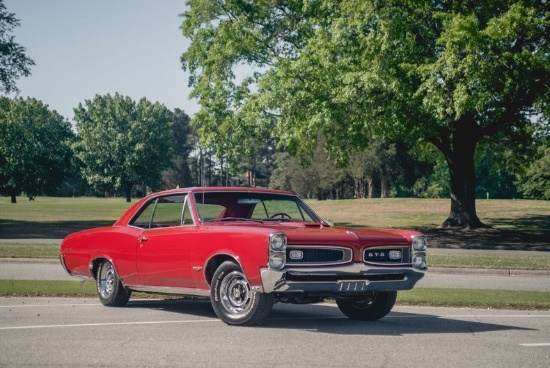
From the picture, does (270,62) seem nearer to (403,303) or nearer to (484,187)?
(403,303)

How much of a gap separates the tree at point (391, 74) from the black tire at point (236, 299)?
1771 cm

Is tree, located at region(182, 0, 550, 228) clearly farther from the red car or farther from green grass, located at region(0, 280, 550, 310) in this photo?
the red car

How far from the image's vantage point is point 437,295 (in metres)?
12.7

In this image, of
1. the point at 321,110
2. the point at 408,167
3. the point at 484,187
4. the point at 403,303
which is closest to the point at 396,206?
the point at 408,167

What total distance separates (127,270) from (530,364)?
18.4 ft

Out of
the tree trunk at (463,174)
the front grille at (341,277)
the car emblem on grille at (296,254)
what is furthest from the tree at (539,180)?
the car emblem on grille at (296,254)

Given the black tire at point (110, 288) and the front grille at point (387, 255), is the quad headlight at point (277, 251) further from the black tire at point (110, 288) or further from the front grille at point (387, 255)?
the black tire at point (110, 288)

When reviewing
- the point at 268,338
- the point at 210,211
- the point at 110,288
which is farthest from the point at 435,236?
the point at 268,338

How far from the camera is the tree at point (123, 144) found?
297ft

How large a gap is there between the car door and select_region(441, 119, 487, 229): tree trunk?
2334 cm

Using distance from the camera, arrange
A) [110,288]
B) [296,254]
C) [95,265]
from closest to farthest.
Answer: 1. [296,254]
2. [110,288]
3. [95,265]

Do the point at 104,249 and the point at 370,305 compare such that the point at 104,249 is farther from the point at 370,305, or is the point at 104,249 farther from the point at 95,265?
the point at 370,305

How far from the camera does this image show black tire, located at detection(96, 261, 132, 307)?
10695 mm

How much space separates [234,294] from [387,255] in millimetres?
1806
